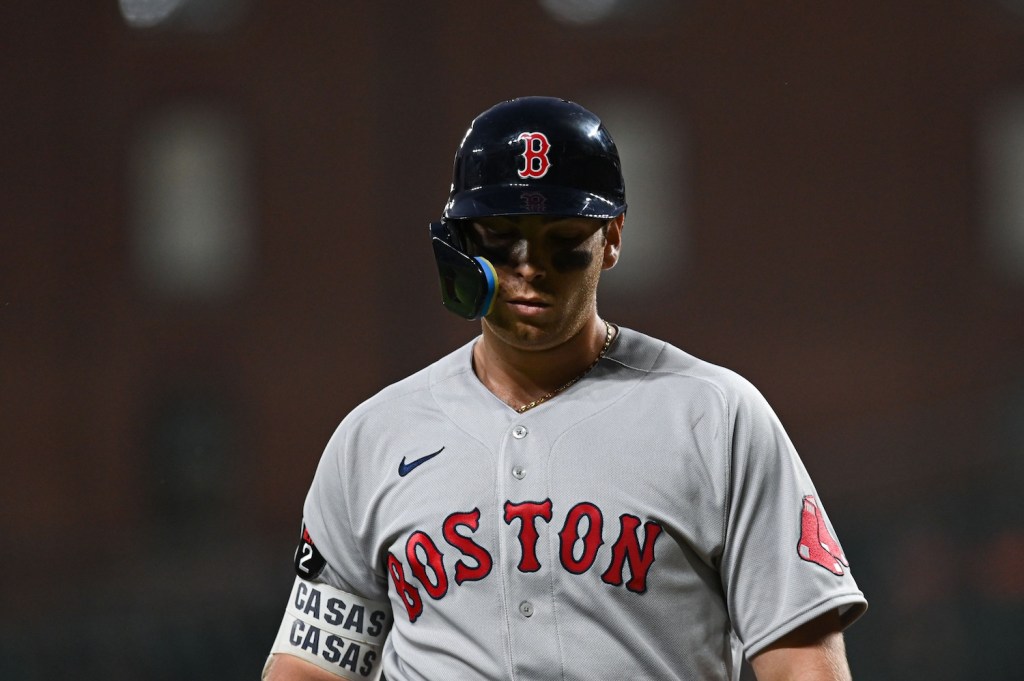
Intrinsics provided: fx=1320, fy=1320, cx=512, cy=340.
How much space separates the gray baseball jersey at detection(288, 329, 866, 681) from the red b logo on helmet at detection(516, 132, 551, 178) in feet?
1.10

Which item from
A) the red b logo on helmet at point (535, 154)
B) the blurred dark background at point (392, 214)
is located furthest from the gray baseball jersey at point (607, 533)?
the blurred dark background at point (392, 214)

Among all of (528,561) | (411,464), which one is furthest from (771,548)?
(411,464)

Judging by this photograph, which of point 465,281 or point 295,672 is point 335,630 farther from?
point 465,281

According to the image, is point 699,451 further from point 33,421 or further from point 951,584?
point 33,421

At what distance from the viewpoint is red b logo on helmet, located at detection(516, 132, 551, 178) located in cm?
201

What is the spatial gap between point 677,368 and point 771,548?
33 cm

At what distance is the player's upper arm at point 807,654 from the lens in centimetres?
184

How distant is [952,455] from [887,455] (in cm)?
47

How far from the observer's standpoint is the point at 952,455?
9.12m

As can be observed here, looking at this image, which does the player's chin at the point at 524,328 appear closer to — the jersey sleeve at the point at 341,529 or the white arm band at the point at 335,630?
the jersey sleeve at the point at 341,529

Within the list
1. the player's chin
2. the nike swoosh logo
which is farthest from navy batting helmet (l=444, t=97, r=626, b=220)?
the nike swoosh logo

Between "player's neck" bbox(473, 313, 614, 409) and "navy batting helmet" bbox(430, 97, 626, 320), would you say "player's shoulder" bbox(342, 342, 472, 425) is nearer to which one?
"player's neck" bbox(473, 313, 614, 409)

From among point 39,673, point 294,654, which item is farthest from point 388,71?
point 294,654

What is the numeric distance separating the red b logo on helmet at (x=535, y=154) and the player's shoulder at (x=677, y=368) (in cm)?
32
